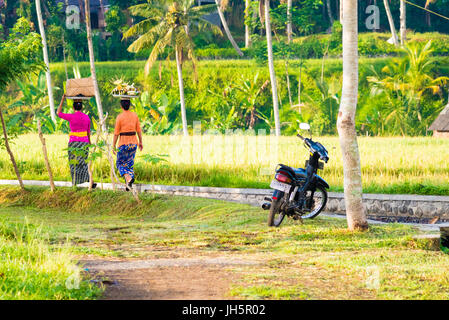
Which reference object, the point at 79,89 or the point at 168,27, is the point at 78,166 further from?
the point at 168,27

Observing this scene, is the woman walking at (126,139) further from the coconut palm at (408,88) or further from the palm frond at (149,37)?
the coconut palm at (408,88)

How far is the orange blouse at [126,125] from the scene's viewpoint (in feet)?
36.3

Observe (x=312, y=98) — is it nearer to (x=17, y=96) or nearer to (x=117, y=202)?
(x=17, y=96)

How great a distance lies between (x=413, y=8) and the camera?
44.4 meters

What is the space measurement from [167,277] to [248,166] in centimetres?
897

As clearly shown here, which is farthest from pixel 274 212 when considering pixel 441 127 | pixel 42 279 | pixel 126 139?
pixel 441 127

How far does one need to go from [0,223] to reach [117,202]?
309 centimetres

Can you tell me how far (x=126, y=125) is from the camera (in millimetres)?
11125

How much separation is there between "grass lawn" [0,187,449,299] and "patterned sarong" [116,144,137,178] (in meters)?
0.44

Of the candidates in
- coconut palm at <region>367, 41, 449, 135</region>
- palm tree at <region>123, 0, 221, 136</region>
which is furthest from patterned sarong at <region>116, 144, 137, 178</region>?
coconut palm at <region>367, 41, 449, 135</region>

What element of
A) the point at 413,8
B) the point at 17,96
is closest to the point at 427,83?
the point at 413,8

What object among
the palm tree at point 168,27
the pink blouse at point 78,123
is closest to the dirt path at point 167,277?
the pink blouse at point 78,123

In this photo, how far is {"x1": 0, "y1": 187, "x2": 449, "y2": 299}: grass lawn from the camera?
5.56 m

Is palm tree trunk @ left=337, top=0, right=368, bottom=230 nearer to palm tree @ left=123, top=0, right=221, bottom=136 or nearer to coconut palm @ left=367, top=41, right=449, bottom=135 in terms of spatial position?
palm tree @ left=123, top=0, right=221, bottom=136
